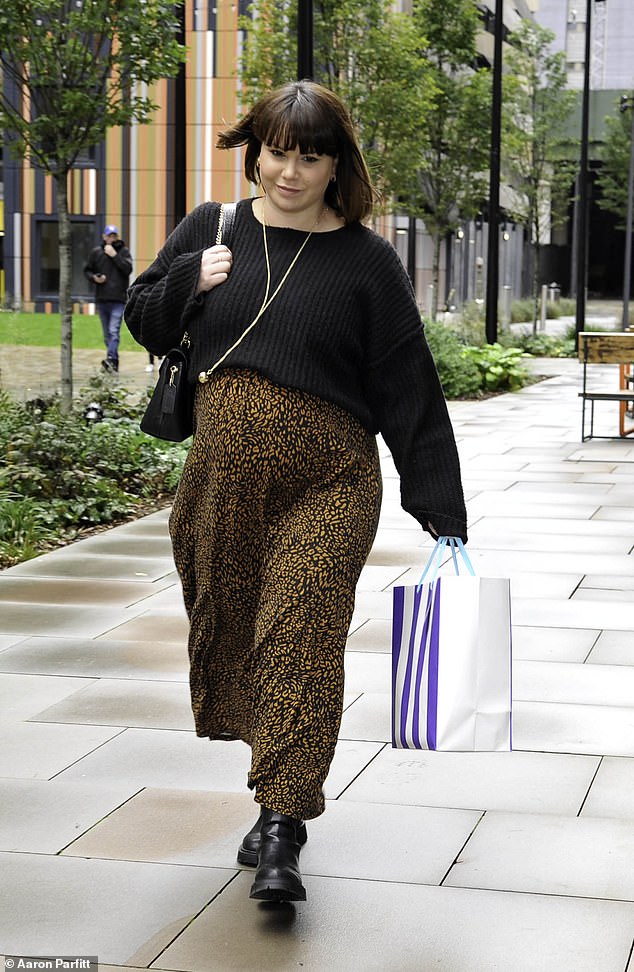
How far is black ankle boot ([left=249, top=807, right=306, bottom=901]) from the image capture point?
3406mm

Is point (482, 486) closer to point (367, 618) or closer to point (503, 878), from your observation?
point (367, 618)

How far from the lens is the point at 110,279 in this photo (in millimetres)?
20234

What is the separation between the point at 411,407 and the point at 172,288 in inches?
24.9

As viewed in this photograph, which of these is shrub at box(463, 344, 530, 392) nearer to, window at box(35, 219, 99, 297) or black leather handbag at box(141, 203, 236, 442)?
black leather handbag at box(141, 203, 236, 442)

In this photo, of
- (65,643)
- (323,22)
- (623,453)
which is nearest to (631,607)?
(65,643)

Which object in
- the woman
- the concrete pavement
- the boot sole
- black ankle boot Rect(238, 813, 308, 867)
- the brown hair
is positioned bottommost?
the concrete pavement

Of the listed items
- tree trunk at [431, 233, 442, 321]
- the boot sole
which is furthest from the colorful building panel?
the boot sole

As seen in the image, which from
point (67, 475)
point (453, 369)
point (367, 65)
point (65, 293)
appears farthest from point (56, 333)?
point (67, 475)

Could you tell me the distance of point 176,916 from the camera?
3.48 metres

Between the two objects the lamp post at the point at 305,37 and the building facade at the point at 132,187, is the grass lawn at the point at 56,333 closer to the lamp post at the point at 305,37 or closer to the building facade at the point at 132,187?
the building facade at the point at 132,187

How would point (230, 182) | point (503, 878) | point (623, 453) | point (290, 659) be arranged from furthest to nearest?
point (230, 182) < point (623, 453) < point (503, 878) < point (290, 659)

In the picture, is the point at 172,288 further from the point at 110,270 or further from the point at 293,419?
the point at 110,270

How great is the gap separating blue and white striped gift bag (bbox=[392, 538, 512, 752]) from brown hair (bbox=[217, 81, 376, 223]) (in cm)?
94

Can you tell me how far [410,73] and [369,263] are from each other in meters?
19.0
